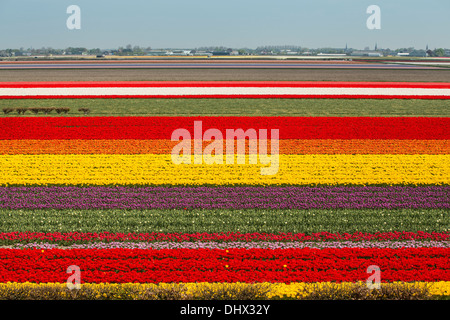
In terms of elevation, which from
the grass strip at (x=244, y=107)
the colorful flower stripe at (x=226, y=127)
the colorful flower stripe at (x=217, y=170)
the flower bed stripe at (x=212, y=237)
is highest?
the grass strip at (x=244, y=107)

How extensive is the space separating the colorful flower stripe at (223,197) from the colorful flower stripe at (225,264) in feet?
9.80

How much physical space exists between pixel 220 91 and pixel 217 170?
26.5 metres

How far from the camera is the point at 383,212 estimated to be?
1343 centimetres

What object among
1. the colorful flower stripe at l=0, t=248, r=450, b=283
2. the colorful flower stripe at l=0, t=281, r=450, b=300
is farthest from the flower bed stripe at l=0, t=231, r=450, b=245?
the colorful flower stripe at l=0, t=281, r=450, b=300

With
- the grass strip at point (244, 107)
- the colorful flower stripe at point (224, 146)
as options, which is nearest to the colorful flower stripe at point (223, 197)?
the colorful flower stripe at point (224, 146)

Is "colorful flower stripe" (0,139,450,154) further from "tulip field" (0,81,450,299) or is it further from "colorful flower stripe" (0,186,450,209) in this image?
"colorful flower stripe" (0,186,450,209)

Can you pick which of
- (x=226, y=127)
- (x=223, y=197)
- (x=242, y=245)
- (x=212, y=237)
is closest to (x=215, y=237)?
(x=212, y=237)

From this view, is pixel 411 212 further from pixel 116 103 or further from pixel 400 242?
pixel 116 103

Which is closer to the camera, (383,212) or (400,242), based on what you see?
(400,242)

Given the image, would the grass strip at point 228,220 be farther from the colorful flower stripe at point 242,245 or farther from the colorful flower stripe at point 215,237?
the colorful flower stripe at point 242,245

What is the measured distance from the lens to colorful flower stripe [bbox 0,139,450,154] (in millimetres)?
20328

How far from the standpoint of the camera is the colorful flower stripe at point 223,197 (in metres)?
13.9

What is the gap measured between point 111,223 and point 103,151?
8.27m
